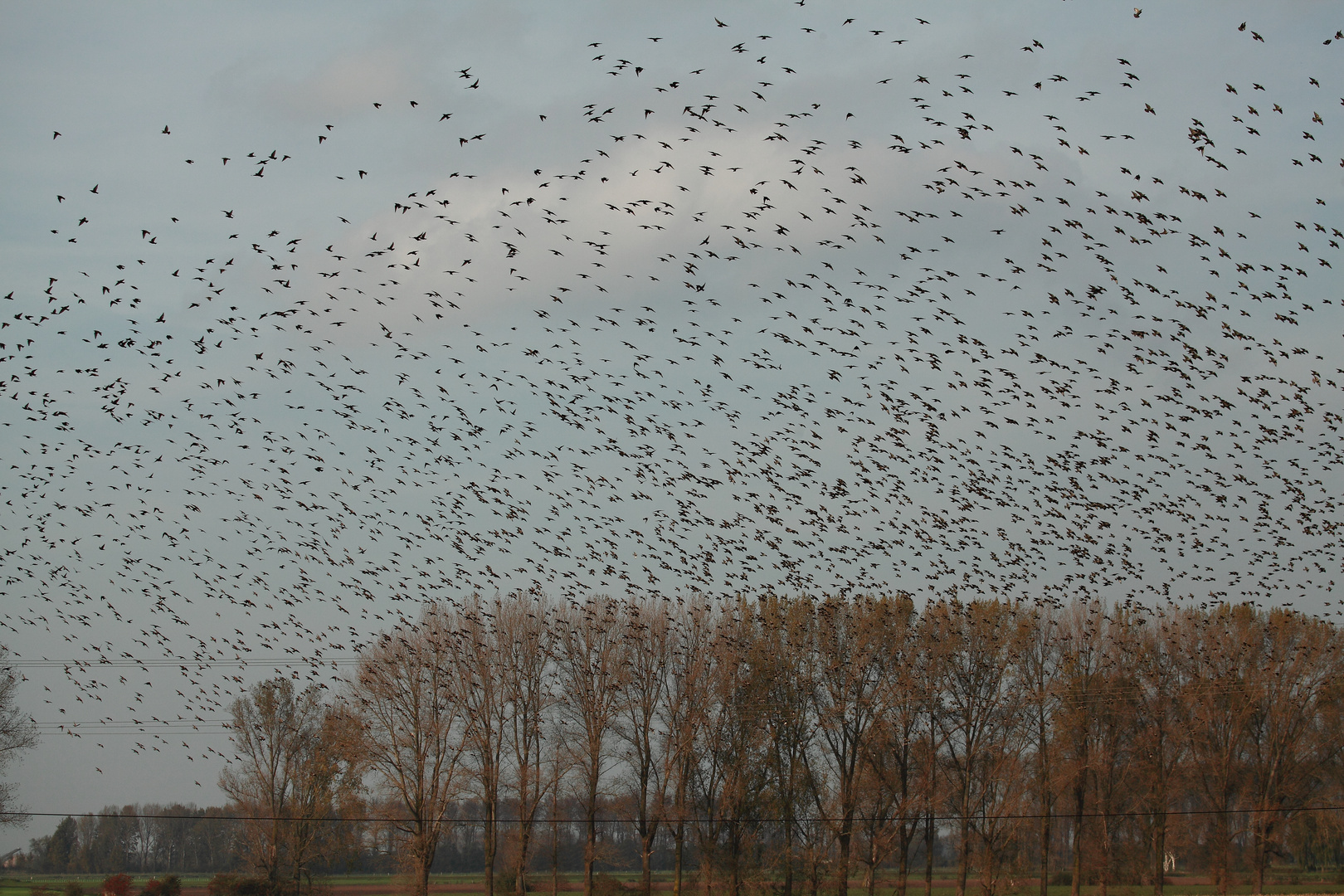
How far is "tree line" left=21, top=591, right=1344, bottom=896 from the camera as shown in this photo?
5203 centimetres

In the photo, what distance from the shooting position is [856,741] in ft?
172

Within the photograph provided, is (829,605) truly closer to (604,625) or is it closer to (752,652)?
(752,652)

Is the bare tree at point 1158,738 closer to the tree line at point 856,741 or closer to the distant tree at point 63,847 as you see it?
the tree line at point 856,741

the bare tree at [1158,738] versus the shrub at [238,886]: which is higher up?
the bare tree at [1158,738]

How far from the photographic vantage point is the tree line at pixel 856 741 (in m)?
52.0

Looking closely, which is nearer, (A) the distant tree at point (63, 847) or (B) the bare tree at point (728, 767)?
(B) the bare tree at point (728, 767)

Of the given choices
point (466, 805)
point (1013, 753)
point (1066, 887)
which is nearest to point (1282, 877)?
Answer: point (1066, 887)

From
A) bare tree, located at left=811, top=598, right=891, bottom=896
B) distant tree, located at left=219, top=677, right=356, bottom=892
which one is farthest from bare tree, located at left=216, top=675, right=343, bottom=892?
bare tree, located at left=811, top=598, right=891, bottom=896

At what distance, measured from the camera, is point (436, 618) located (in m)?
57.7

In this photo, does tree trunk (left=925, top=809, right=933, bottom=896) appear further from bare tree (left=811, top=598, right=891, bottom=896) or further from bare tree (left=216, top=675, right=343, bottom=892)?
bare tree (left=216, top=675, right=343, bottom=892)

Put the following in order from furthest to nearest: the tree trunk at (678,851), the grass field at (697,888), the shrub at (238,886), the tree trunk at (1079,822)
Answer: the tree trunk at (1079,822), the shrub at (238,886), the grass field at (697,888), the tree trunk at (678,851)

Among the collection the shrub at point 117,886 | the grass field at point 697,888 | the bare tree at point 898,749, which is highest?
the bare tree at point 898,749

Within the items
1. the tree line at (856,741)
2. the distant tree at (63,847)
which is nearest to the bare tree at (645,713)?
the tree line at (856,741)

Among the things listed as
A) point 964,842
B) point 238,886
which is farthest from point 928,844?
point 238,886
